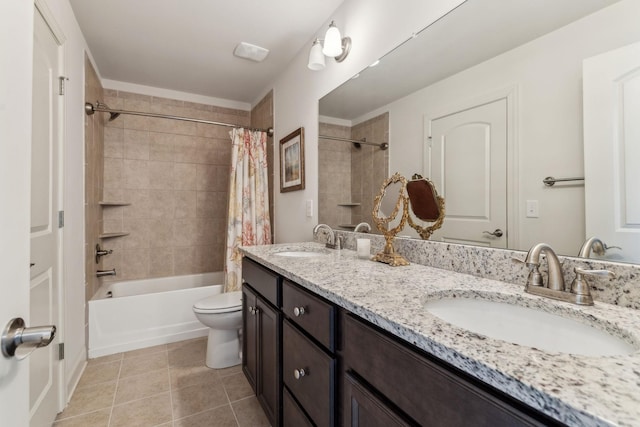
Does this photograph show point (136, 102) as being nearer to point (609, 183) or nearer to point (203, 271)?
point (203, 271)

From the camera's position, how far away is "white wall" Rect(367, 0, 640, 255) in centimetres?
77

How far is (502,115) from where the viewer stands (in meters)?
0.98

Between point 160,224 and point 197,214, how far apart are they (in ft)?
1.23

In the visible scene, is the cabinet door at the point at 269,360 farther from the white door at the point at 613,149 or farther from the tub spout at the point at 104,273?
the tub spout at the point at 104,273

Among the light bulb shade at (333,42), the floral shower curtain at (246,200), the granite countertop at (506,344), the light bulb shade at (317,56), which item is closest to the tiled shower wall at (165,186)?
the floral shower curtain at (246,200)

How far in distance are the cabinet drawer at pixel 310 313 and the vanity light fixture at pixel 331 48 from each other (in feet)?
4.28

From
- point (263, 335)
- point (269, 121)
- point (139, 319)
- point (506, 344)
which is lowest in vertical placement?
point (139, 319)

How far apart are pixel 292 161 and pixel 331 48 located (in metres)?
0.96

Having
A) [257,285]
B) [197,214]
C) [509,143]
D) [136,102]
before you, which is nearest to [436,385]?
[509,143]

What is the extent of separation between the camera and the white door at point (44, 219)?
1293mm

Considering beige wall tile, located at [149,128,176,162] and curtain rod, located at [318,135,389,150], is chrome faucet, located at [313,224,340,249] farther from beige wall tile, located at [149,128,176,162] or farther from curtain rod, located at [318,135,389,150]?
beige wall tile, located at [149,128,176,162]

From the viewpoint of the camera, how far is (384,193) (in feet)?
4.88

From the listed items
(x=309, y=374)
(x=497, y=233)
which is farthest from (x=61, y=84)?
(x=497, y=233)

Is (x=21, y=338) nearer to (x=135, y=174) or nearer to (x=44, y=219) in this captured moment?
(x=44, y=219)
